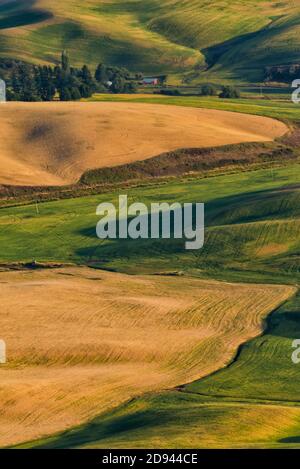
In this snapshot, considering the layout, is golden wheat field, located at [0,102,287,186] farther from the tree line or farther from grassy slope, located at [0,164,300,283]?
the tree line

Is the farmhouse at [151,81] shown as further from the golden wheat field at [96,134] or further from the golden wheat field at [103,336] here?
the golden wheat field at [103,336]

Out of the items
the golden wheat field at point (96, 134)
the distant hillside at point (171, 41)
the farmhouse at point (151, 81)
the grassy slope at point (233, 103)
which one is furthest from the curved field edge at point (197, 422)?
the distant hillside at point (171, 41)

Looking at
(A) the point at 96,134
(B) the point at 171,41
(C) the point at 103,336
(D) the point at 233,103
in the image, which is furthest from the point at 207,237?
(B) the point at 171,41

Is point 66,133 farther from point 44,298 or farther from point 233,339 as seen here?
point 233,339

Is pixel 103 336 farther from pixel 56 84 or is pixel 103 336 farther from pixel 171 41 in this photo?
pixel 171 41

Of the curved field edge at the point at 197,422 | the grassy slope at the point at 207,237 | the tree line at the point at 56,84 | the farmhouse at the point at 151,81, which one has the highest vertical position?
the farmhouse at the point at 151,81
